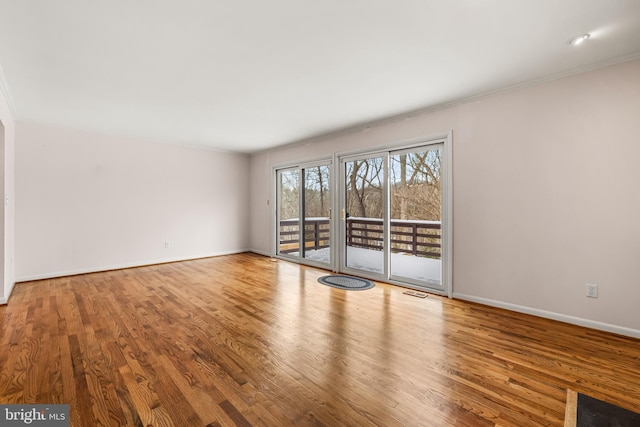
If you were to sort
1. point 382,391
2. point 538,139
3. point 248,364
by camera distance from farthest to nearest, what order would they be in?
1. point 538,139
2. point 248,364
3. point 382,391

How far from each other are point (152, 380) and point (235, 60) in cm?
261

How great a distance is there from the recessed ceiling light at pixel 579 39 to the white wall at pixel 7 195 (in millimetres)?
5456

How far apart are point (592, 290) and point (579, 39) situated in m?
2.23

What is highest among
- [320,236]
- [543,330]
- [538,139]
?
[538,139]

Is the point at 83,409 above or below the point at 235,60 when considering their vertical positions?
below

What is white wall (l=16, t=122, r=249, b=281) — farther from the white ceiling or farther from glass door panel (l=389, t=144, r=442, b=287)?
glass door panel (l=389, t=144, r=442, b=287)

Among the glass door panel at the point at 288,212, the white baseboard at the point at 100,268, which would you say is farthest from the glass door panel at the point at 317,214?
the white baseboard at the point at 100,268

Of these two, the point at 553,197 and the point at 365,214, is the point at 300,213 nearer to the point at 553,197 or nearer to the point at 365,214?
the point at 365,214

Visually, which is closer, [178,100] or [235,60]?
[235,60]

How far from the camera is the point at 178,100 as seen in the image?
3.56 meters

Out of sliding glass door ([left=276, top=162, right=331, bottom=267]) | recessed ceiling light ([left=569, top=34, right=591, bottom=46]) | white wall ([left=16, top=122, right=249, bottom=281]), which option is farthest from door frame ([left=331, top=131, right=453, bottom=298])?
white wall ([left=16, top=122, right=249, bottom=281])

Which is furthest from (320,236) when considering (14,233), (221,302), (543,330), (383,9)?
(14,233)

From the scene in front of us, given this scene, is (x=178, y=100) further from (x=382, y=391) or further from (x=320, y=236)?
(x=382, y=391)

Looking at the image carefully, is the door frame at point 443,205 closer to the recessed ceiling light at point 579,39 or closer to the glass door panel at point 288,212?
the glass door panel at point 288,212
